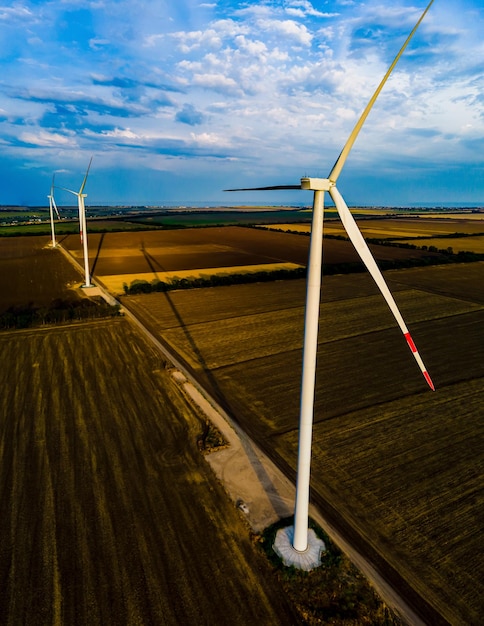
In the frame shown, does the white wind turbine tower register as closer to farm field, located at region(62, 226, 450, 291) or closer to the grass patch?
the grass patch

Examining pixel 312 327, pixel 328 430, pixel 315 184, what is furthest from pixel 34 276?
pixel 315 184

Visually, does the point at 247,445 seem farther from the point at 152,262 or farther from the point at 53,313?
the point at 152,262

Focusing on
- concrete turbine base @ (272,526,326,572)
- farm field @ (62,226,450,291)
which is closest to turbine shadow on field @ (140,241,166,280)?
farm field @ (62,226,450,291)

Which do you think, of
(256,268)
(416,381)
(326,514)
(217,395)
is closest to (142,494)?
(326,514)

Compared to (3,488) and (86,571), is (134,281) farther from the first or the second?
(86,571)

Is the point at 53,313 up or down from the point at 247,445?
up

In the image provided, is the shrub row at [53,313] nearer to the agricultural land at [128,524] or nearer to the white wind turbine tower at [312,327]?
the agricultural land at [128,524]

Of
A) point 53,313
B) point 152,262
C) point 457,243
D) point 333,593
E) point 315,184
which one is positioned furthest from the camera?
point 457,243
